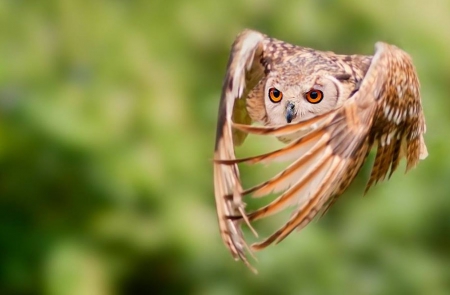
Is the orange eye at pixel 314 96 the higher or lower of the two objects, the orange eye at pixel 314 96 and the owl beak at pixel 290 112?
the higher

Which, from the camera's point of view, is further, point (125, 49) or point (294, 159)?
point (125, 49)

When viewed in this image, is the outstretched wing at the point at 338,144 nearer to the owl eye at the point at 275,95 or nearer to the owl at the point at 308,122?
the owl at the point at 308,122

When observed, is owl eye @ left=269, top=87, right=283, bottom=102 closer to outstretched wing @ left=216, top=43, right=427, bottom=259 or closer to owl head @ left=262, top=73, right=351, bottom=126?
owl head @ left=262, top=73, right=351, bottom=126

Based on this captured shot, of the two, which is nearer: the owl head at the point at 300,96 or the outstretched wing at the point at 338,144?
the outstretched wing at the point at 338,144

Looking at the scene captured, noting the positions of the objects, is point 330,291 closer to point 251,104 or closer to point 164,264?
point 164,264

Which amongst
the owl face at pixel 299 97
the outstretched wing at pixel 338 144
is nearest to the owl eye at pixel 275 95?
the owl face at pixel 299 97

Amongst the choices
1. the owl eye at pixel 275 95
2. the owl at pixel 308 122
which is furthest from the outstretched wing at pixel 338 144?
the owl eye at pixel 275 95

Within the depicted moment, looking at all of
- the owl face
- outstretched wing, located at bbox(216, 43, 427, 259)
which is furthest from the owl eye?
outstretched wing, located at bbox(216, 43, 427, 259)

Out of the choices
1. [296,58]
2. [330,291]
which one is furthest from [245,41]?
[330,291]
